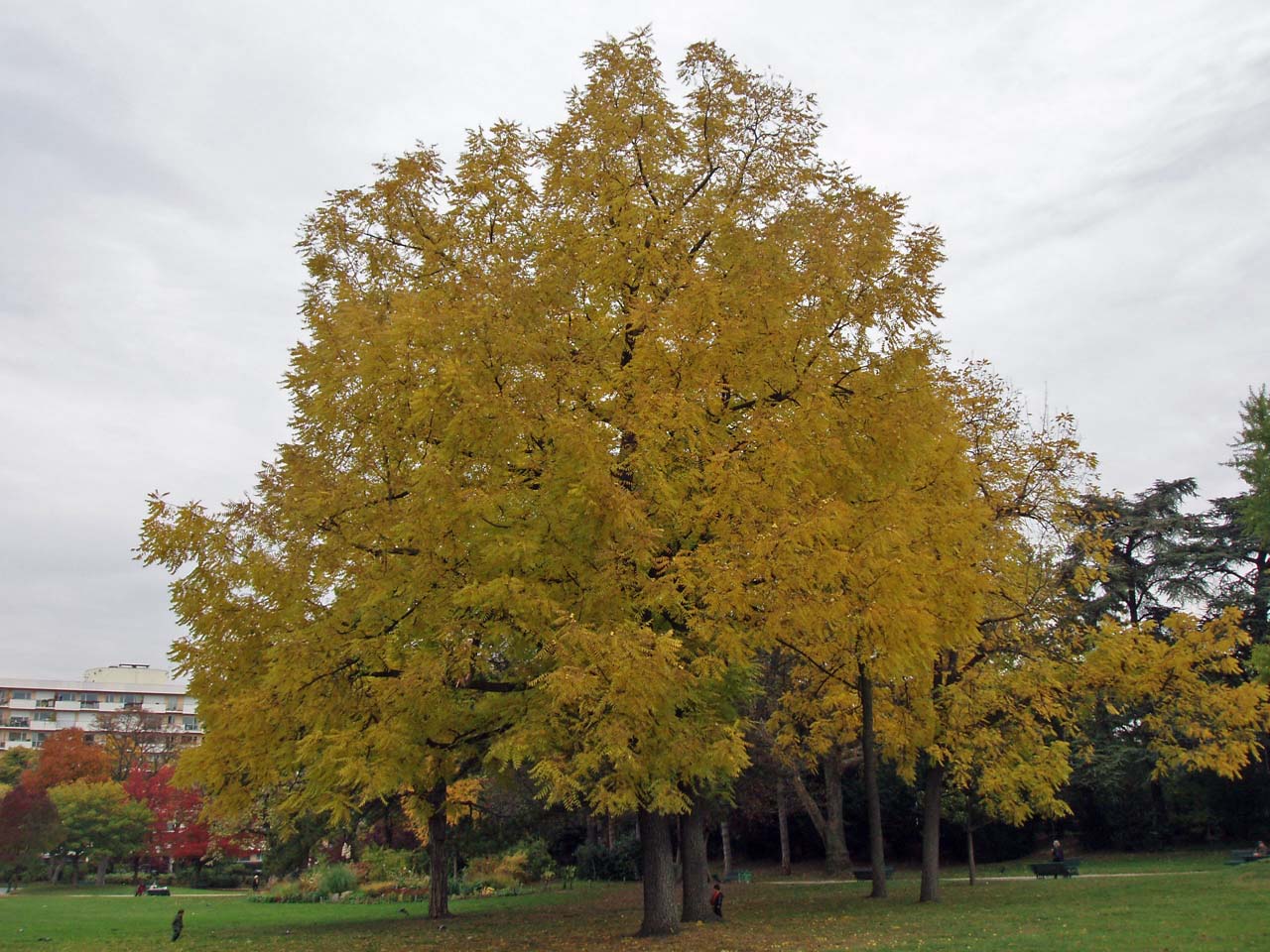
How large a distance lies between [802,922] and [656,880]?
13.4 feet

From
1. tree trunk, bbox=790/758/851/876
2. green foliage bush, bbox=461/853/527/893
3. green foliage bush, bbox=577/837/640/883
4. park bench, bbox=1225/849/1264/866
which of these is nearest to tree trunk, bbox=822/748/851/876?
tree trunk, bbox=790/758/851/876

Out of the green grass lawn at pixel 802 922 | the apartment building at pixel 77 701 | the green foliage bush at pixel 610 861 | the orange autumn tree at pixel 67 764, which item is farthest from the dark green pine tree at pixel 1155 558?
the apartment building at pixel 77 701

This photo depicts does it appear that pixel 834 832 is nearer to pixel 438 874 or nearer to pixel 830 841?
pixel 830 841

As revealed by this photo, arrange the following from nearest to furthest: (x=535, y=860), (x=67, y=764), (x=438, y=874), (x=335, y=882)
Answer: (x=438, y=874), (x=335, y=882), (x=535, y=860), (x=67, y=764)

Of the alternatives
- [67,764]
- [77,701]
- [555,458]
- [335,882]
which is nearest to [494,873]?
[335,882]

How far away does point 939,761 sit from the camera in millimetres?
16672

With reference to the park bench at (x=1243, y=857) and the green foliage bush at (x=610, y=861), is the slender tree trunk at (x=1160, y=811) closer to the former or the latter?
the park bench at (x=1243, y=857)

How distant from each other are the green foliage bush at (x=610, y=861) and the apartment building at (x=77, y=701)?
270 ft

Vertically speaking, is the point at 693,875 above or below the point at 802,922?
above

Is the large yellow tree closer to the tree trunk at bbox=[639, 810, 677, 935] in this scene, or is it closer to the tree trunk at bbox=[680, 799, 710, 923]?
the tree trunk at bbox=[639, 810, 677, 935]

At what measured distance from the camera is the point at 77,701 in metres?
115

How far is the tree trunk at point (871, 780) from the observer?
16.5 metres

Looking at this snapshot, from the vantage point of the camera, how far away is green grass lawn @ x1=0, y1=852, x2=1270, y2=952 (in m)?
11.7

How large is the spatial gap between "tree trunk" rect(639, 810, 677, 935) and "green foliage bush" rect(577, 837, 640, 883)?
79.3 ft
